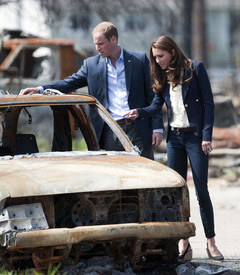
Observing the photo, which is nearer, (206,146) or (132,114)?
(206,146)

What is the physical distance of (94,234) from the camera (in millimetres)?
5793

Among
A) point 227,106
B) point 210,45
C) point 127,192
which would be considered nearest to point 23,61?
point 227,106

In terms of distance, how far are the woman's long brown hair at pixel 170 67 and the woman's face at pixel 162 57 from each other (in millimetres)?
27

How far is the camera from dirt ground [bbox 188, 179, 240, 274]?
753 cm

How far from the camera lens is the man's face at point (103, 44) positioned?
A: 773 cm

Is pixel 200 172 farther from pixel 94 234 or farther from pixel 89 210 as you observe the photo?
pixel 94 234

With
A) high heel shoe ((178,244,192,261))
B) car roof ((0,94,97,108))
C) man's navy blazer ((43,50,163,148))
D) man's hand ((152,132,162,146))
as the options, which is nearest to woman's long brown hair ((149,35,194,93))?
man's navy blazer ((43,50,163,148))

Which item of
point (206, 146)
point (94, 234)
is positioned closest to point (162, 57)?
point (206, 146)

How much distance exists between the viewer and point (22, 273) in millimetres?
5875

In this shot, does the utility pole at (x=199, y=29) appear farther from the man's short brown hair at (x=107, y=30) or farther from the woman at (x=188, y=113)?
the woman at (x=188, y=113)

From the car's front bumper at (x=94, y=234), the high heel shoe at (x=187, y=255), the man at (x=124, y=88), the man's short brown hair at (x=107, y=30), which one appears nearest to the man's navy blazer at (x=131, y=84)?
the man at (x=124, y=88)

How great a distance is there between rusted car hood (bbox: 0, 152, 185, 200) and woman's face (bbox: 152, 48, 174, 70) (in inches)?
42.9

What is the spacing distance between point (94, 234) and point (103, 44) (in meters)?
2.46

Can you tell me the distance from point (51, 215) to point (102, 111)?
66.9 inches
